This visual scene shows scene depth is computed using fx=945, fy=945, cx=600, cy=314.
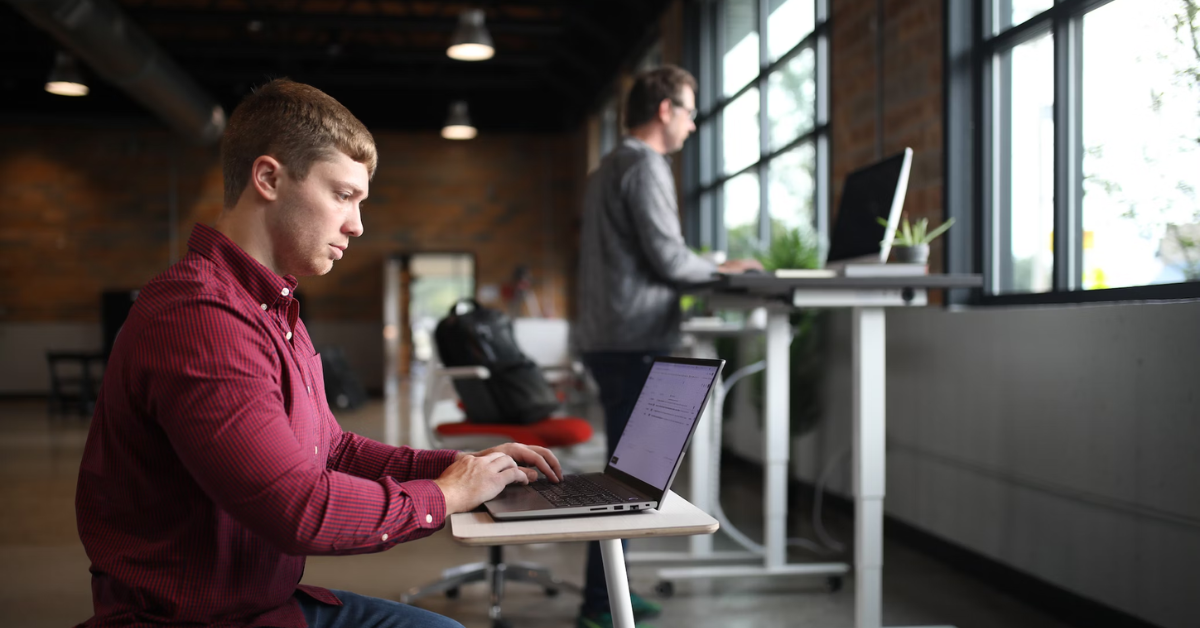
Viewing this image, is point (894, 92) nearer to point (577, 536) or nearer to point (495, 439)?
point (495, 439)

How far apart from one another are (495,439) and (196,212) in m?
10.7

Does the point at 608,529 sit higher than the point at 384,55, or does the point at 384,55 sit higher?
the point at 384,55

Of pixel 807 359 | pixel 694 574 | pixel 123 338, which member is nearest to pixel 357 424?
pixel 807 359

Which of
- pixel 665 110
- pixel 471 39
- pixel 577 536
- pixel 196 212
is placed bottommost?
pixel 577 536

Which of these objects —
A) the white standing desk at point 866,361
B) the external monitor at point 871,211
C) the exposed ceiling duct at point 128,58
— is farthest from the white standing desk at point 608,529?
the exposed ceiling duct at point 128,58

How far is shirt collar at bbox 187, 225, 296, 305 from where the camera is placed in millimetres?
1224

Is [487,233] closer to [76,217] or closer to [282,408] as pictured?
[76,217]

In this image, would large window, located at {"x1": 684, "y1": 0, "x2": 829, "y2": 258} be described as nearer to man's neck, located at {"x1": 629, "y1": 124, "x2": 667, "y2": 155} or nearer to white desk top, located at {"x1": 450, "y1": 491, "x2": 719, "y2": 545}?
man's neck, located at {"x1": 629, "y1": 124, "x2": 667, "y2": 155}

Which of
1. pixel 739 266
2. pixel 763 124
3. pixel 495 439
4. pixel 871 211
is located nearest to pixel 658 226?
pixel 739 266

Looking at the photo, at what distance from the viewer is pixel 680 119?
2877 mm

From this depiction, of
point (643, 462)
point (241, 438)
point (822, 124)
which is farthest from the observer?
point (822, 124)

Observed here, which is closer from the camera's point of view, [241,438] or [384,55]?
[241,438]

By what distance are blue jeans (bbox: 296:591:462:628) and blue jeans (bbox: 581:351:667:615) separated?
4.40 ft

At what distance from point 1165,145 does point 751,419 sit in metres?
3.38
